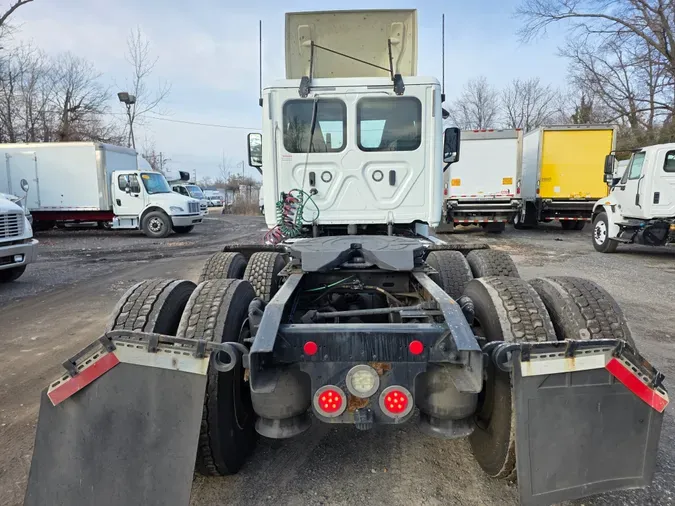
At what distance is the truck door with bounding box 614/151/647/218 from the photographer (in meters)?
10.4

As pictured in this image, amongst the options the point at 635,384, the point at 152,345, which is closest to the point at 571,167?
the point at 635,384

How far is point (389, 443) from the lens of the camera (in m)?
2.91

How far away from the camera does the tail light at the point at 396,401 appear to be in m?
2.00

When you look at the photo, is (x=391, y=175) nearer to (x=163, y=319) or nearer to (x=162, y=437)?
(x=163, y=319)

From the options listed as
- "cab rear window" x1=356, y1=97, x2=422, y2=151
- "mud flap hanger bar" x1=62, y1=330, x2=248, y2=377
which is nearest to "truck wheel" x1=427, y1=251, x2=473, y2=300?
"cab rear window" x1=356, y1=97, x2=422, y2=151

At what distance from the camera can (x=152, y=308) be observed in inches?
94.7

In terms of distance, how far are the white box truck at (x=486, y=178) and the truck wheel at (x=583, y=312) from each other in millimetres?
13126

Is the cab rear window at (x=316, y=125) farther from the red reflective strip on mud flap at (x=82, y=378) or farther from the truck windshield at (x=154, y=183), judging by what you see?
the truck windshield at (x=154, y=183)

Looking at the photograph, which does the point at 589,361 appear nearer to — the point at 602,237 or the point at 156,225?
the point at 602,237

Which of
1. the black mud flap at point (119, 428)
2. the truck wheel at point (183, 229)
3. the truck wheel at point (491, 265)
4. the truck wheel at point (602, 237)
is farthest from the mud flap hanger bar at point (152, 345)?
the truck wheel at point (183, 229)

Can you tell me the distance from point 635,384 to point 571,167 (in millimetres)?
15616

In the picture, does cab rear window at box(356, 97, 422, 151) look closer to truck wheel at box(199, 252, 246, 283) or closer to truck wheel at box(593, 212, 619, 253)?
truck wheel at box(199, 252, 246, 283)

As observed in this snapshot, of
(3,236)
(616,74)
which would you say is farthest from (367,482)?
(616,74)

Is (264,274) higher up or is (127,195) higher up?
(127,195)
